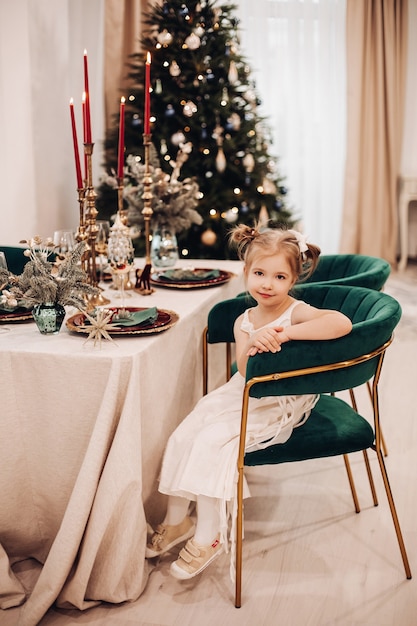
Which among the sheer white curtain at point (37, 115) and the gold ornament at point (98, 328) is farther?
the sheer white curtain at point (37, 115)

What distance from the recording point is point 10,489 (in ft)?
6.47

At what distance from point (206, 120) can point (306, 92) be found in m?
2.46

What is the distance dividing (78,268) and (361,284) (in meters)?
1.01

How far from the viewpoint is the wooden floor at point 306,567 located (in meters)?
1.88

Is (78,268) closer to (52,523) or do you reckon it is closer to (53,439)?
(53,439)

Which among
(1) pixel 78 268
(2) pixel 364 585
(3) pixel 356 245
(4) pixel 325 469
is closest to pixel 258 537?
(2) pixel 364 585

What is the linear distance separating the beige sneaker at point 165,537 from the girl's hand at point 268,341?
0.63 metres

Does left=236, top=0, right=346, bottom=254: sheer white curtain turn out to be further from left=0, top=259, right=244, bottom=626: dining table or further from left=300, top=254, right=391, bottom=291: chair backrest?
left=0, top=259, right=244, bottom=626: dining table

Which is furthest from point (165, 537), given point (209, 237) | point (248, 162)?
point (248, 162)

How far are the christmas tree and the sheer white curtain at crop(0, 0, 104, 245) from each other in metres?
0.41

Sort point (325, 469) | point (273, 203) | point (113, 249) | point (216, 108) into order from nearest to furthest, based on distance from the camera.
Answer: point (113, 249)
point (325, 469)
point (216, 108)
point (273, 203)

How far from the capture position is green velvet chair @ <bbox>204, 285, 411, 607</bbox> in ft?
5.85

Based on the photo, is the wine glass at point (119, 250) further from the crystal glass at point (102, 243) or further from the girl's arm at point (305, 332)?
the girl's arm at point (305, 332)

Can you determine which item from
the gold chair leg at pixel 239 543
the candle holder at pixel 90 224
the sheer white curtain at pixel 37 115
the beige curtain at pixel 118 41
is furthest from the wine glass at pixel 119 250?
the beige curtain at pixel 118 41
